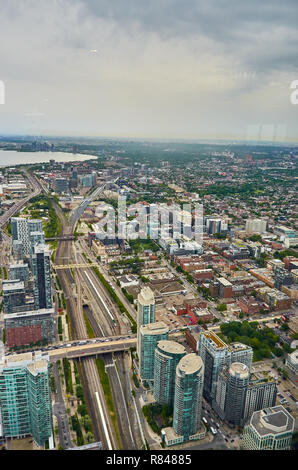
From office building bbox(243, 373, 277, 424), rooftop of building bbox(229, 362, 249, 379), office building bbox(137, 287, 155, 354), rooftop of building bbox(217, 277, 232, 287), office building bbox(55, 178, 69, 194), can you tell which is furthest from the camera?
office building bbox(55, 178, 69, 194)

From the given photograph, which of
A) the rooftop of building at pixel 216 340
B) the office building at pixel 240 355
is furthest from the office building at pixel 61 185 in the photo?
the office building at pixel 240 355

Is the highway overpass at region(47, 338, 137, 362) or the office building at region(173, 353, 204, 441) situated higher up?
the office building at region(173, 353, 204, 441)

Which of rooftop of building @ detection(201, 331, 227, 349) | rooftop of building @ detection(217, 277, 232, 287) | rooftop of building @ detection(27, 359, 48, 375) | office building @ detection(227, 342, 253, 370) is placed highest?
rooftop of building @ detection(27, 359, 48, 375)

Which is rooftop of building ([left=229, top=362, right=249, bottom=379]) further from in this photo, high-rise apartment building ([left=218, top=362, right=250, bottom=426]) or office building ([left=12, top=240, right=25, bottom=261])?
office building ([left=12, top=240, right=25, bottom=261])

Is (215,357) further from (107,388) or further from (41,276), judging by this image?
(41,276)

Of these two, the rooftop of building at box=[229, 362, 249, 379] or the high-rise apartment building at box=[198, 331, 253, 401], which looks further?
the high-rise apartment building at box=[198, 331, 253, 401]

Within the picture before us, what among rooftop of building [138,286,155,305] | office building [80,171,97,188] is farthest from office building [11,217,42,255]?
office building [80,171,97,188]
